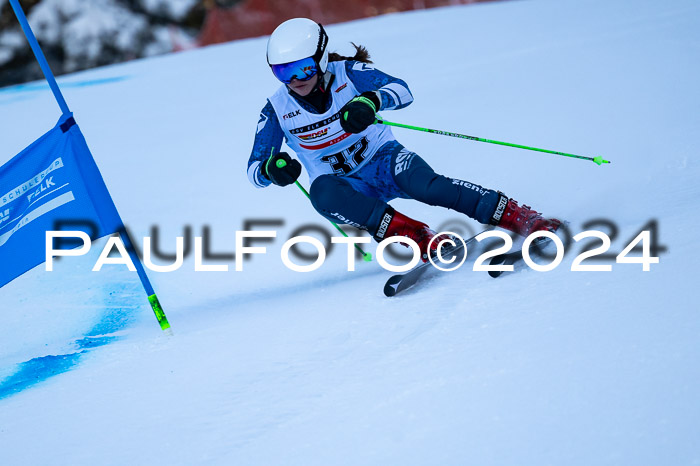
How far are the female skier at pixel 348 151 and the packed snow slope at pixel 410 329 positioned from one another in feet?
0.85

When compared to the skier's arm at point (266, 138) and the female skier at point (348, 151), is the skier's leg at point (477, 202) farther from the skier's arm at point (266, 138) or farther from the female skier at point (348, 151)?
the skier's arm at point (266, 138)

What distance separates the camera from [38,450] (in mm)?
1851

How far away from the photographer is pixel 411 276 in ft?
7.98

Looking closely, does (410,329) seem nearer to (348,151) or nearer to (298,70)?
(348,151)

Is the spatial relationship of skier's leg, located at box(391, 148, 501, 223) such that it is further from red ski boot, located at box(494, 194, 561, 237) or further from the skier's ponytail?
the skier's ponytail

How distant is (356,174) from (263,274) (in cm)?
78

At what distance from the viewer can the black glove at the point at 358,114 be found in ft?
7.88

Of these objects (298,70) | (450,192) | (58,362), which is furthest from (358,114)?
(58,362)

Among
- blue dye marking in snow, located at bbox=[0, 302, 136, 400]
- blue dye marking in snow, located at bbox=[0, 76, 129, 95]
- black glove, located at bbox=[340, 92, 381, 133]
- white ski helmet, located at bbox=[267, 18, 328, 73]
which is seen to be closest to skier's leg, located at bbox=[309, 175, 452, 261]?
black glove, located at bbox=[340, 92, 381, 133]

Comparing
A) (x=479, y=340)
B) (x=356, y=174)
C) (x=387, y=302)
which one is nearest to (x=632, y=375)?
(x=479, y=340)

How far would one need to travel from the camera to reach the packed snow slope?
4.91 feet

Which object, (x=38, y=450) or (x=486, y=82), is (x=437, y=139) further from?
(x=38, y=450)

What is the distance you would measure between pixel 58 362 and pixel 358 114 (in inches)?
58.3

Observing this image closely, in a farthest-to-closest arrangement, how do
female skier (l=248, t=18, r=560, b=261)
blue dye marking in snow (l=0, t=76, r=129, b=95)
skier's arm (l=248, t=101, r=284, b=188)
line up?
blue dye marking in snow (l=0, t=76, r=129, b=95), skier's arm (l=248, t=101, r=284, b=188), female skier (l=248, t=18, r=560, b=261)
